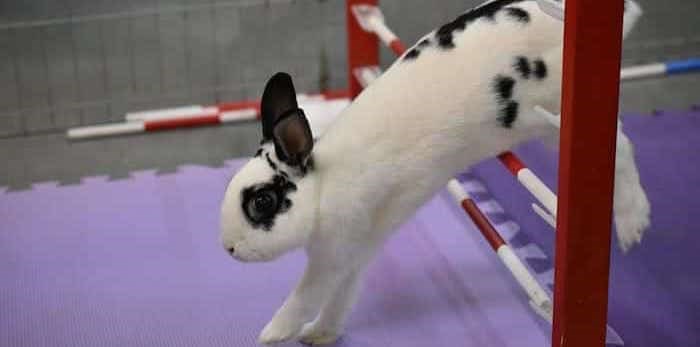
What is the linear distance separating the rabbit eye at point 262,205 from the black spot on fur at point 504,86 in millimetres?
341

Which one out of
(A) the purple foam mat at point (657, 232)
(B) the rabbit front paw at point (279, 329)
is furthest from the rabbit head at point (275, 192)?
(A) the purple foam mat at point (657, 232)

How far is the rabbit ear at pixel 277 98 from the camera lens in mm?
1414

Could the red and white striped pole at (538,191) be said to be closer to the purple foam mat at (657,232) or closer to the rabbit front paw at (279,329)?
the purple foam mat at (657,232)

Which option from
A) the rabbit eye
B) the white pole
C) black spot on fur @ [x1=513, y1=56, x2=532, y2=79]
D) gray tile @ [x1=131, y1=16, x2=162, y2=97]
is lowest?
the white pole

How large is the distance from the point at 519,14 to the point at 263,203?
0.45 metres

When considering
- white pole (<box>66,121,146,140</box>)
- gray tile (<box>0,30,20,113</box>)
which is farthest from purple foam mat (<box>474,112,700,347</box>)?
gray tile (<box>0,30,20,113</box>)

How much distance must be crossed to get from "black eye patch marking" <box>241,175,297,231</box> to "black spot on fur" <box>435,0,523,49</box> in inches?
12.7

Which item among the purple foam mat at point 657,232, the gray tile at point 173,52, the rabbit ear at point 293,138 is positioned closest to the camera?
the rabbit ear at point 293,138

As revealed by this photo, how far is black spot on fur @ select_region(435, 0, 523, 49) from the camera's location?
5.06 feet

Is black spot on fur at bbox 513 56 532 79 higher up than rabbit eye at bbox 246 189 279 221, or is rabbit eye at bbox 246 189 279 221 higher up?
black spot on fur at bbox 513 56 532 79

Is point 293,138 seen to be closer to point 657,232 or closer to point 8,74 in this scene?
point 657,232

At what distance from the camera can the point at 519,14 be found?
5.02ft

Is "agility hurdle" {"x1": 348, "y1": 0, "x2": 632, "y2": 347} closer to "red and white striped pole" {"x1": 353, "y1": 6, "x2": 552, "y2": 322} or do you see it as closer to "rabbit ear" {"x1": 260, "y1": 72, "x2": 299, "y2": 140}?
"red and white striped pole" {"x1": 353, "y1": 6, "x2": 552, "y2": 322}

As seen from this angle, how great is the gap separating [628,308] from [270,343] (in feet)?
1.81
